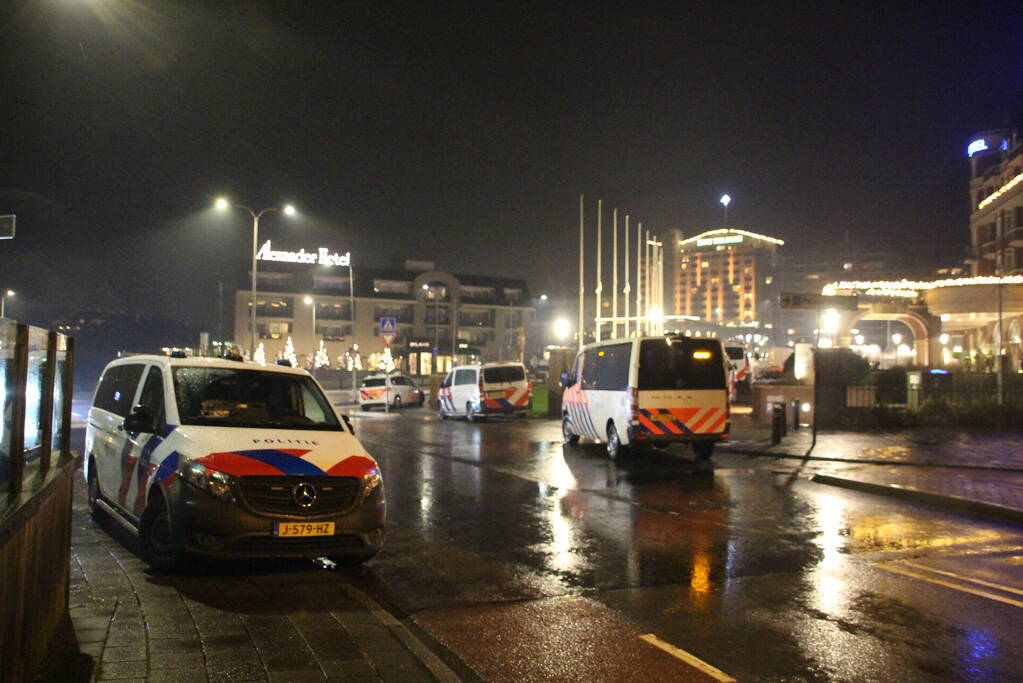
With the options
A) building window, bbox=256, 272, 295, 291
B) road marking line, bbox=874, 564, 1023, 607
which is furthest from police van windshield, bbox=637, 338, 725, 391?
building window, bbox=256, 272, 295, 291

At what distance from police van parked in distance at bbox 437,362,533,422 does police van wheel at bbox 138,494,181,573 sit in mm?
21006

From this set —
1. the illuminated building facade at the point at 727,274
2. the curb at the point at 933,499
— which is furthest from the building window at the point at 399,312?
the illuminated building facade at the point at 727,274

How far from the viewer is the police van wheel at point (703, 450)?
55.1ft

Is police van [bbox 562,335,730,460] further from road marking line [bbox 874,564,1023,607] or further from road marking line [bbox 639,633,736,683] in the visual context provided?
road marking line [bbox 639,633,736,683]

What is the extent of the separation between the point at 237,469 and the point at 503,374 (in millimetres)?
21969

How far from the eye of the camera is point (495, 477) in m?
14.0

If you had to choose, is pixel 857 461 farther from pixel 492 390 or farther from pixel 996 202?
pixel 996 202

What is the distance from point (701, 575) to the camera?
295 inches

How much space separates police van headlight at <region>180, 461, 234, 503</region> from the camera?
21.7 ft

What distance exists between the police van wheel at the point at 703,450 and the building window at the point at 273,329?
68303 mm

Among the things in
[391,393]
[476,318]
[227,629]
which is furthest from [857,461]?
[476,318]

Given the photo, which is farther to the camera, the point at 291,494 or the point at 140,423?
the point at 140,423

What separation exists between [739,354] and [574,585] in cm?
3465

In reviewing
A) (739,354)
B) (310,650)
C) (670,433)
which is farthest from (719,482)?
(739,354)
